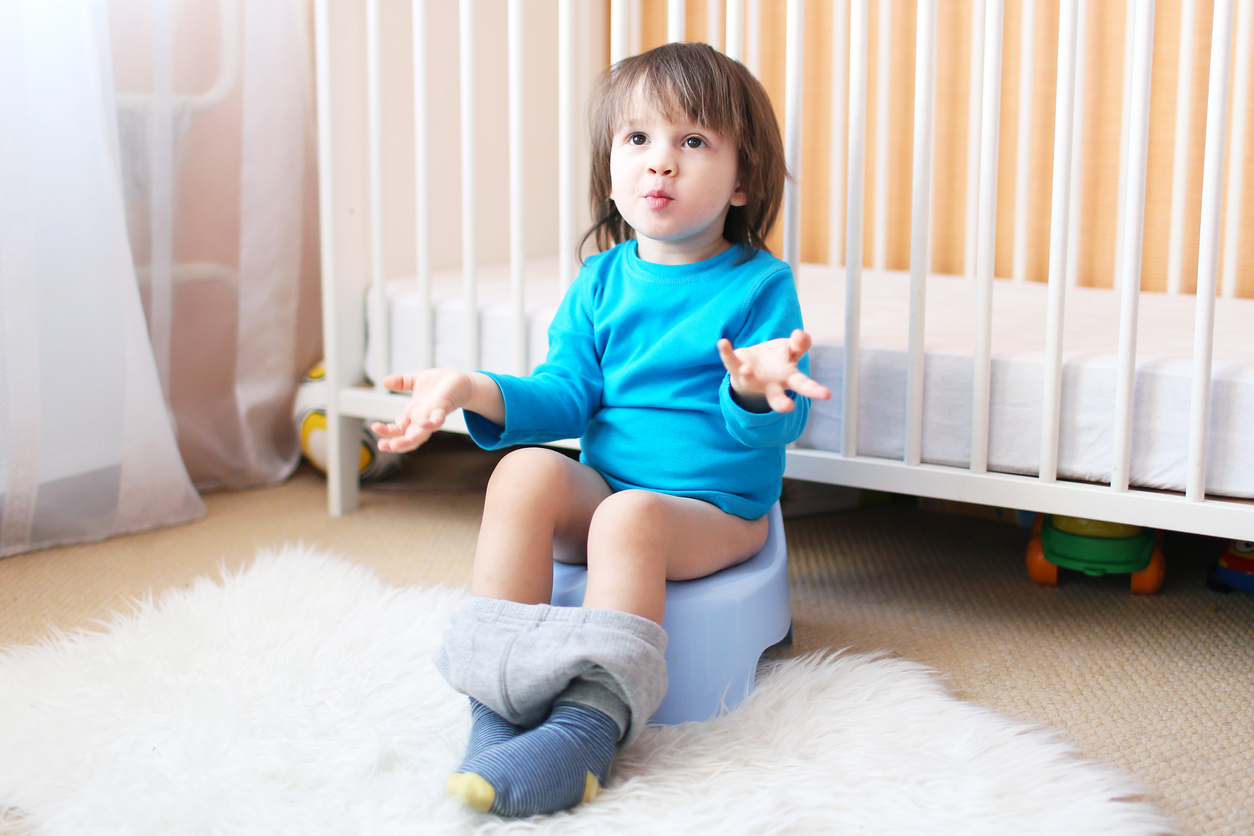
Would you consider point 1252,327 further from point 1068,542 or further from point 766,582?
point 766,582

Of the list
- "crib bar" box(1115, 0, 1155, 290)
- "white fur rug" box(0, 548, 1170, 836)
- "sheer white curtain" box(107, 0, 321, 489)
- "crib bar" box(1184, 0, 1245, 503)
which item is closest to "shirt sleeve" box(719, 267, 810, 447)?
"white fur rug" box(0, 548, 1170, 836)

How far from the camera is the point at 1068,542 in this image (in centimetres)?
114

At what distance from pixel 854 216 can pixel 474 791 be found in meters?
0.68

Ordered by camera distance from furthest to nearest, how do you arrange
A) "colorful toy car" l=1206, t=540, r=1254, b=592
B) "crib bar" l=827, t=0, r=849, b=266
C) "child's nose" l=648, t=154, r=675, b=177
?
"crib bar" l=827, t=0, r=849, b=266
"colorful toy car" l=1206, t=540, r=1254, b=592
"child's nose" l=648, t=154, r=675, b=177

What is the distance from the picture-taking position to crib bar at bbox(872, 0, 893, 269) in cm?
168

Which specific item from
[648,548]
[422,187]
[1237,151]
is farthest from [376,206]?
[1237,151]

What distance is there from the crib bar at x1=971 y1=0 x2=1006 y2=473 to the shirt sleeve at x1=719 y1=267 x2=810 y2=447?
0.20m

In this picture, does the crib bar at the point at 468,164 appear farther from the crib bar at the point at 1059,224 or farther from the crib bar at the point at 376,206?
the crib bar at the point at 1059,224

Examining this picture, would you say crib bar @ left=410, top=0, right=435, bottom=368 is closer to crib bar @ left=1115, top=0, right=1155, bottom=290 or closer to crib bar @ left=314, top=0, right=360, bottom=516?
crib bar @ left=314, top=0, right=360, bottom=516

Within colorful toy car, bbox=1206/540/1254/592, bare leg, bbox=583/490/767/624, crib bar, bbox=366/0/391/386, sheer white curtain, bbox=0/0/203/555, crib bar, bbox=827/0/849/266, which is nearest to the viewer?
bare leg, bbox=583/490/767/624

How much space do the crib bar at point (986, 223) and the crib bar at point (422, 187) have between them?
0.68m

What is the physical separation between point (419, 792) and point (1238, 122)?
141 centimetres

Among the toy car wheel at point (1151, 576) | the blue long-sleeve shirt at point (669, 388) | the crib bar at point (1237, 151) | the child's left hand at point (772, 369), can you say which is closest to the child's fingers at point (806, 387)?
the child's left hand at point (772, 369)

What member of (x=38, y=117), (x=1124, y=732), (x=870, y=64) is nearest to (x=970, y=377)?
(x=1124, y=732)
